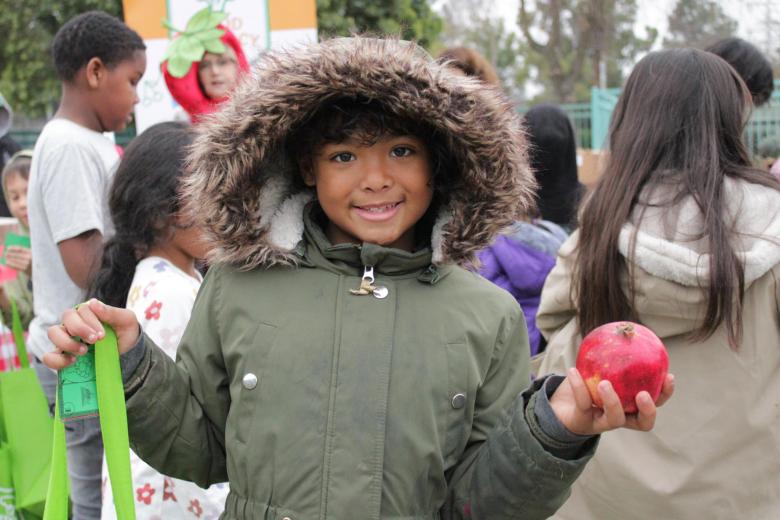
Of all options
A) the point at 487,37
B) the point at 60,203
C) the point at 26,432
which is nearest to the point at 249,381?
the point at 60,203

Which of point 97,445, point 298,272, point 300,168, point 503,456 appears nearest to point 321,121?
point 300,168

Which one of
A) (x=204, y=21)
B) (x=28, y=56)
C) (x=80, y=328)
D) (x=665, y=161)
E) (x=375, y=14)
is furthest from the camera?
(x=28, y=56)

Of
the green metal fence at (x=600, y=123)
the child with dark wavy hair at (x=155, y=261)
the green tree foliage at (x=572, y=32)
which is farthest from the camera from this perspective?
the green tree foliage at (x=572, y=32)

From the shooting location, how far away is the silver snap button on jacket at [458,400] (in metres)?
1.96

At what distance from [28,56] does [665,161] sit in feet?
38.1

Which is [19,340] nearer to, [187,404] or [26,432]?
[26,432]

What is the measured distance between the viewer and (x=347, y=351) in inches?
76.7

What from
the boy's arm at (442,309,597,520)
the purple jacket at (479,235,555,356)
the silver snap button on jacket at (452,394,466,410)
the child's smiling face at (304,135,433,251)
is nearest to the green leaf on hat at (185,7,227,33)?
the purple jacket at (479,235,555,356)

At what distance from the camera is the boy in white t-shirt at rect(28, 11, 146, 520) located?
3291mm

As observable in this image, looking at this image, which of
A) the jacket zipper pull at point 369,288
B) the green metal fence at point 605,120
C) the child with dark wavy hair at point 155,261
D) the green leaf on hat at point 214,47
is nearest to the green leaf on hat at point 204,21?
the green leaf on hat at point 214,47

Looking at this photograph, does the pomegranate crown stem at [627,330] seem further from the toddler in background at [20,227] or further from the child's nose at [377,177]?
the toddler in background at [20,227]

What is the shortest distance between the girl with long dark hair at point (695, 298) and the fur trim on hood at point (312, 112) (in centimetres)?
62

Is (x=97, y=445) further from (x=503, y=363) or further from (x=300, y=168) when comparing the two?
(x=503, y=363)

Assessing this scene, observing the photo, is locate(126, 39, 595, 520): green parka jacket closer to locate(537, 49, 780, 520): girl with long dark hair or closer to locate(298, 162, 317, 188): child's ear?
locate(298, 162, 317, 188): child's ear
